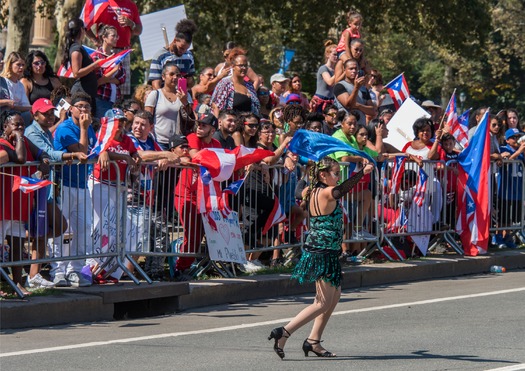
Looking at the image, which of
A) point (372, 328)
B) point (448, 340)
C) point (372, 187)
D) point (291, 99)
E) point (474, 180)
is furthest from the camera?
point (291, 99)

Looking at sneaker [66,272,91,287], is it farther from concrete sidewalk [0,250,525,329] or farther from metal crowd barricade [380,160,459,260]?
metal crowd barricade [380,160,459,260]

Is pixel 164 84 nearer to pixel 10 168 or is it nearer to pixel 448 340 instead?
pixel 10 168

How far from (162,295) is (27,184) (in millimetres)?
1767

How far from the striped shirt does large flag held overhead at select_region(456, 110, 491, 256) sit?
382 centimetres

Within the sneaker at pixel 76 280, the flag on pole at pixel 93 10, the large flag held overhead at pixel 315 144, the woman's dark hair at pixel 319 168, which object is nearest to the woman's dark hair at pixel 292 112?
the flag on pole at pixel 93 10

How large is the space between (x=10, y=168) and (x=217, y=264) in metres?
3.03

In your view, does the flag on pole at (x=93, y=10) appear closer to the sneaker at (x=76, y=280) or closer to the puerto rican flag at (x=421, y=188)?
the puerto rican flag at (x=421, y=188)

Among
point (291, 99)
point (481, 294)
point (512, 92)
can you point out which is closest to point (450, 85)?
point (512, 92)

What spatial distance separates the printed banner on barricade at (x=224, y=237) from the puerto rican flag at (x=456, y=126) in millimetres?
4428

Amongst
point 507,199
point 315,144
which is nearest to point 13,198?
point 315,144

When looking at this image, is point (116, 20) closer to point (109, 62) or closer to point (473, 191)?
point (109, 62)

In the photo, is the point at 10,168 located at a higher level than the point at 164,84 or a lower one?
lower

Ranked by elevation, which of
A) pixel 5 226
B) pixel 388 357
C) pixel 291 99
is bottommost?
pixel 388 357

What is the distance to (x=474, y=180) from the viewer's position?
Result: 16109mm
